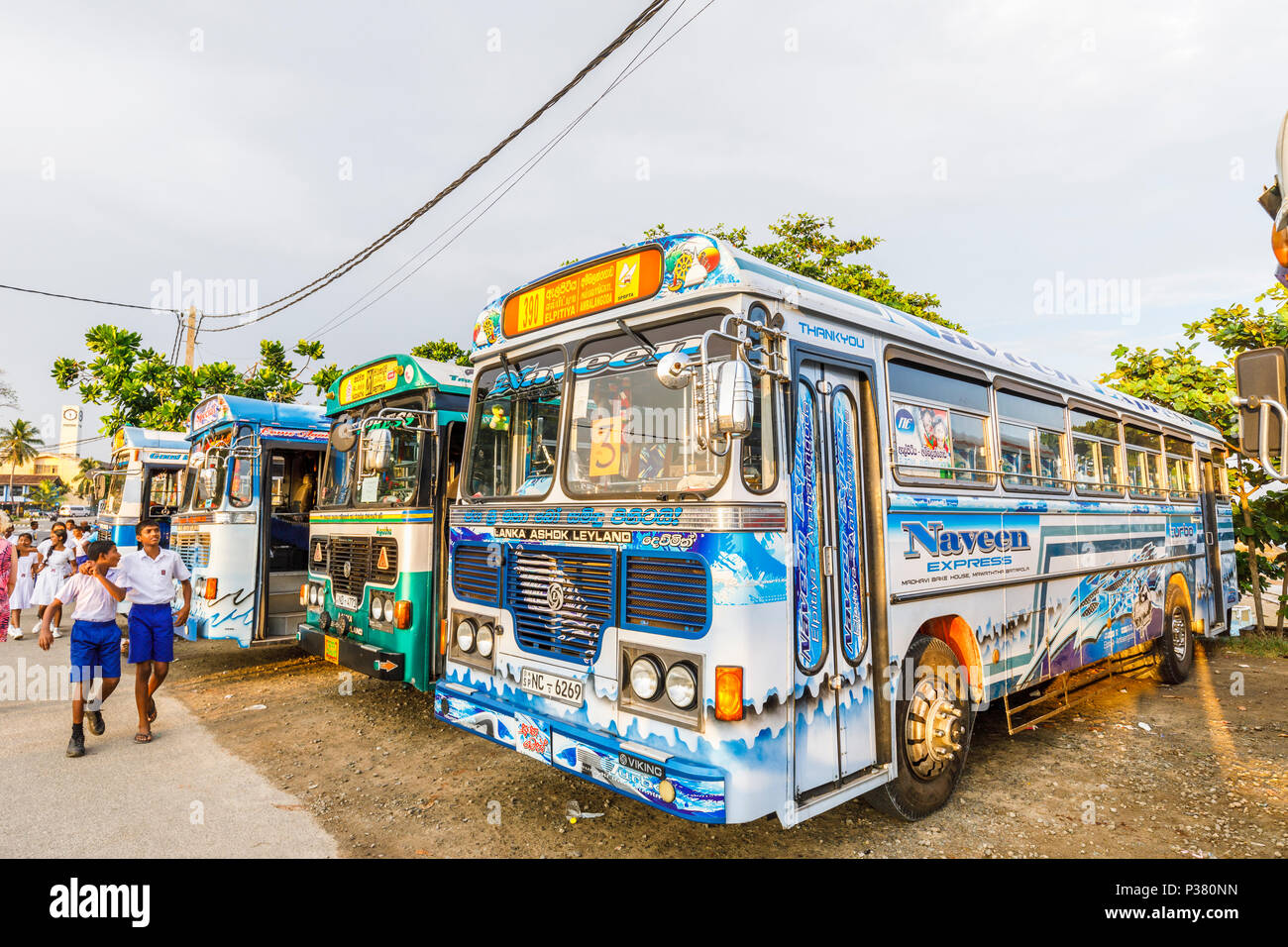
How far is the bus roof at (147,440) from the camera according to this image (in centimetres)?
1228

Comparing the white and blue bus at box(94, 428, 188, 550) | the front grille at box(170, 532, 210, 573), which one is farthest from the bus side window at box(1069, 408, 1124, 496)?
the white and blue bus at box(94, 428, 188, 550)

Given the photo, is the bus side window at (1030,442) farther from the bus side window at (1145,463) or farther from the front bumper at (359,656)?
the front bumper at (359,656)

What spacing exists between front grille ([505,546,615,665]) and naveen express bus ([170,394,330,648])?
5956 millimetres

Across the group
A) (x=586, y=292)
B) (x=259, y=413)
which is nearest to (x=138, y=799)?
(x=586, y=292)

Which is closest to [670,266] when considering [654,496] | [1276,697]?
[654,496]

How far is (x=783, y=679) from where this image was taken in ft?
11.4

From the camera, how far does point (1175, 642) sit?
26.7 ft

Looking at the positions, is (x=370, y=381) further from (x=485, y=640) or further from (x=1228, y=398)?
(x=1228, y=398)

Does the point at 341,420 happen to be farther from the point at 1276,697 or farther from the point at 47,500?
the point at 47,500

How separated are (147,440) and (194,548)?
14.9 feet

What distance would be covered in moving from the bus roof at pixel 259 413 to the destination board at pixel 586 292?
17.4 feet

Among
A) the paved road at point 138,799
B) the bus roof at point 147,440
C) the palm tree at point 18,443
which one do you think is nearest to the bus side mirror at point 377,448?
the paved road at point 138,799

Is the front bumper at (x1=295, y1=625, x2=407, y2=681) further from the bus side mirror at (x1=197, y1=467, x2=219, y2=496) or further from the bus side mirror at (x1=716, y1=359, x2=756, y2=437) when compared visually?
the bus side mirror at (x1=716, y1=359, x2=756, y2=437)

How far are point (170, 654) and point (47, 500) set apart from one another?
92503 millimetres
